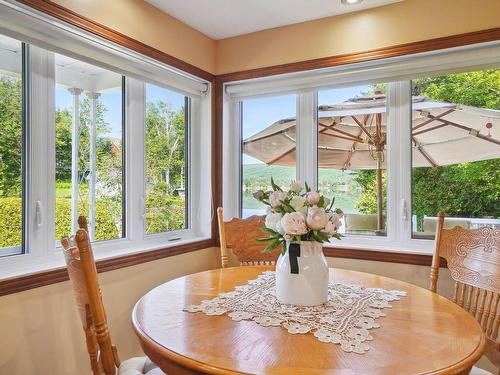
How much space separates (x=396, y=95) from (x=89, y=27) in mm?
1948

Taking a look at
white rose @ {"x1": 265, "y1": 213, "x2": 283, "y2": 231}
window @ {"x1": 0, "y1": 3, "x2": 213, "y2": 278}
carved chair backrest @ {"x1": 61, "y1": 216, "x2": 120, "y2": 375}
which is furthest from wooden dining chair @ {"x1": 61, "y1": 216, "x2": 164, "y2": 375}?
window @ {"x1": 0, "y1": 3, "x2": 213, "y2": 278}

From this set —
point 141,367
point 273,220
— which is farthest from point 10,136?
point 273,220

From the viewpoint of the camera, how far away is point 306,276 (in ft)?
4.46

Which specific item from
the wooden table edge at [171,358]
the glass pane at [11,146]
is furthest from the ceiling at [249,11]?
the wooden table edge at [171,358]

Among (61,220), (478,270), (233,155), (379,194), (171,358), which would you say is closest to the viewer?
(171,358)

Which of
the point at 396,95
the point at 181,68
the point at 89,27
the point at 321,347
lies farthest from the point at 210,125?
the point at 321,347

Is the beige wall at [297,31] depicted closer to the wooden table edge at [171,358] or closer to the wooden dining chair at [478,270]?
the wooden dining chair at [478,270]

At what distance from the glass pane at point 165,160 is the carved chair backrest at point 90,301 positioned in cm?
140

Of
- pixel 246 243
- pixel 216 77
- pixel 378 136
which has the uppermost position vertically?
pixel 216 77

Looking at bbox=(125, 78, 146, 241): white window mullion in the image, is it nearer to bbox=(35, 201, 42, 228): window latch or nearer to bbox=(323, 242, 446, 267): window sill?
bbox=(35, 201, 42, 228): window latch

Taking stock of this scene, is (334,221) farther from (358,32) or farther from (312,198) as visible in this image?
(358,32)

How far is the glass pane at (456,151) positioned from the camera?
223 cm

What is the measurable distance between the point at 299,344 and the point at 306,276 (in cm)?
34

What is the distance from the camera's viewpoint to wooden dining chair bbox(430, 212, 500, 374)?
5.15ft
